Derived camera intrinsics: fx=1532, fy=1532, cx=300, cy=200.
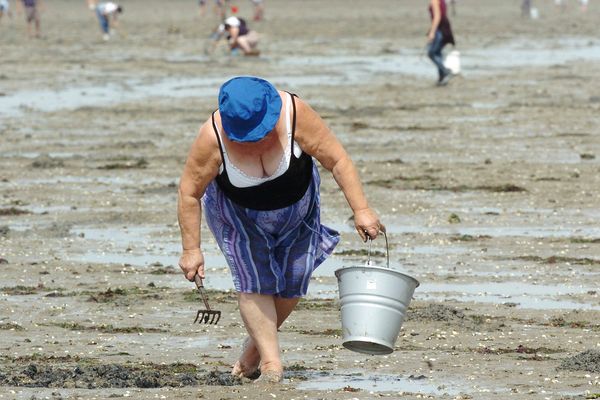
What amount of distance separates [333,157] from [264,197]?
1.17ft

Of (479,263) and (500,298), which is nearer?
(500,298)

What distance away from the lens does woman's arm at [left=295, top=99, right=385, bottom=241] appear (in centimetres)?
672

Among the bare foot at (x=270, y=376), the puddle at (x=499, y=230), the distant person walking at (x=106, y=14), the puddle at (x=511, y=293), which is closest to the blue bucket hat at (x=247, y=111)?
the bare foot at (x=270, y=376)

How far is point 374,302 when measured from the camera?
21.6 ft

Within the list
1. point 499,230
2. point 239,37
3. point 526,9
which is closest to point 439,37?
point 239,37

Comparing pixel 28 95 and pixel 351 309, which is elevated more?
pixel 351 309

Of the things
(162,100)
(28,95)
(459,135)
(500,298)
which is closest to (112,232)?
(500,298)

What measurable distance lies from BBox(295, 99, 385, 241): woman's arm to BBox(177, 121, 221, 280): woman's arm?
0.39 meters

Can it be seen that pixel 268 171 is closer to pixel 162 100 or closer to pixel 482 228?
pixel 482 228

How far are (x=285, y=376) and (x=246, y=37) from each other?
2337 centimetres

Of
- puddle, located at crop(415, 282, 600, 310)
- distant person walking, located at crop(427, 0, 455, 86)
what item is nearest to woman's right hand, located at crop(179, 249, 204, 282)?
puddle, located at crop(415, 282, 600, 310)

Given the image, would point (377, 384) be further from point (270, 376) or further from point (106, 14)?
point (106, 14)

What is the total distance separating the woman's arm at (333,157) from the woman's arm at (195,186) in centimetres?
39

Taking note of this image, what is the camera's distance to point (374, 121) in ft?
60.7
